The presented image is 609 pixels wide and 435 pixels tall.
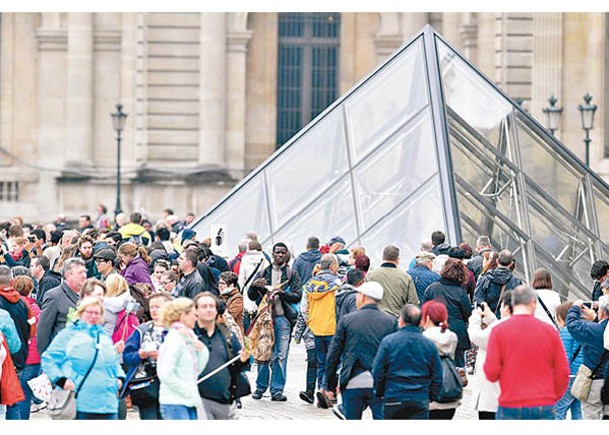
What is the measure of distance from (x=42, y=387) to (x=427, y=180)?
32.8 ft

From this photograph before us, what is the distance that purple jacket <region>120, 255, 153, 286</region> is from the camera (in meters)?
17.0

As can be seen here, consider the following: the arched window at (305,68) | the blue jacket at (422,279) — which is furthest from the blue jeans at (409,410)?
the arched window at (305,68)

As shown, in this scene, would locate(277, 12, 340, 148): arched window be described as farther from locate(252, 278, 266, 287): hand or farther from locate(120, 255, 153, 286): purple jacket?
locate(252, 278, 266, 287): hand

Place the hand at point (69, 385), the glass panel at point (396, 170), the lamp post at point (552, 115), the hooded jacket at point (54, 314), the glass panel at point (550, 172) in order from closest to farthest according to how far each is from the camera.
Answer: the hand at point (69, 385) < the hooded jacket at point (54, 314) < the glass panel at point (396, 170) < the glass panel at point (550, 172) < the lamp post at point (552, 115)

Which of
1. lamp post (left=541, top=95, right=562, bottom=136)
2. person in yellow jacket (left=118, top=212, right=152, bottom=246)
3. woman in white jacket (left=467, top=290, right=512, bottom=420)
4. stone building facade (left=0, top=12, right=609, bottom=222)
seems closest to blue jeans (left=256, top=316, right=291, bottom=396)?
woman in white jacket (left=467, top=290, right=512, bottom=420)

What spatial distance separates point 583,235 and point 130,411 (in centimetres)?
862

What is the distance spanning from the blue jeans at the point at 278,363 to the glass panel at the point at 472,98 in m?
7.16

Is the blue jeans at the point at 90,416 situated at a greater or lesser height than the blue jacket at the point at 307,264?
lesser

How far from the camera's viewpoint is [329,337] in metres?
16.1

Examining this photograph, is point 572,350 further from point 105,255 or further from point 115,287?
point 105,255

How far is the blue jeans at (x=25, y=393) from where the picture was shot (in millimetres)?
13594

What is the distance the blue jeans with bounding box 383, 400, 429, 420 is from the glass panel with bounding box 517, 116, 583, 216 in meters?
11.0

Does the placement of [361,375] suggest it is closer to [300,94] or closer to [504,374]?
[504,374]

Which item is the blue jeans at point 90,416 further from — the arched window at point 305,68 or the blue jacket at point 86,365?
the arched window at point 305,68
